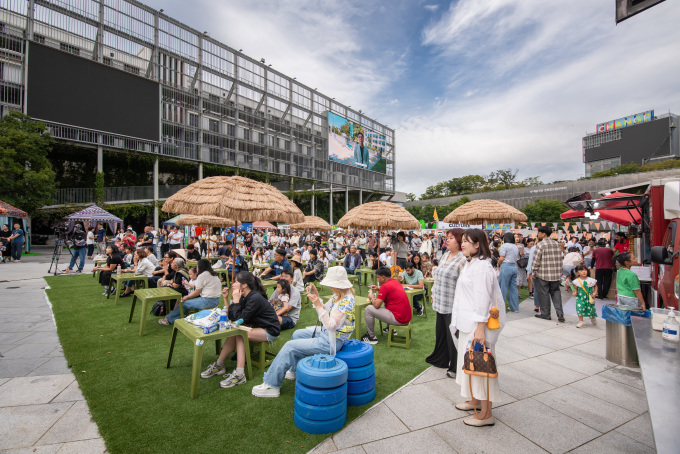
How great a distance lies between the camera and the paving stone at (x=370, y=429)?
2853 mm

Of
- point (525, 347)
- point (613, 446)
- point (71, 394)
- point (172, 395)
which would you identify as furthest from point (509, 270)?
point (71, 394)

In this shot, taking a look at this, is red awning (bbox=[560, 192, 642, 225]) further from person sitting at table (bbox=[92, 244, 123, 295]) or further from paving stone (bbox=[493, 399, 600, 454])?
person sitting at table (bbox=[92, 244, 123, 295])

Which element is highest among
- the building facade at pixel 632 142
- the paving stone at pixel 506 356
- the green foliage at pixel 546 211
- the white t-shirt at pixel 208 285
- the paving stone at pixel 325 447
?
the building facade at pixel 632 142

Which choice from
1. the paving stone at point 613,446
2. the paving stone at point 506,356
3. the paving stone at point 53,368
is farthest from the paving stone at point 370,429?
the paving stone at point 53,368

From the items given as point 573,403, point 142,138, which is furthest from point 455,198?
point 573,403

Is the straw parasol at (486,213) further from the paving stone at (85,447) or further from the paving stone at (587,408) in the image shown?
the paving stone at (85,447)

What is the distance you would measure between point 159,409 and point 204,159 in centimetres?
3124

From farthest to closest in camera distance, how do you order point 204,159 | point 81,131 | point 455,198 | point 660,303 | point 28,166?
point 455,198 < point 204,159 < point 81,131 < point 28,166 < point 660,303

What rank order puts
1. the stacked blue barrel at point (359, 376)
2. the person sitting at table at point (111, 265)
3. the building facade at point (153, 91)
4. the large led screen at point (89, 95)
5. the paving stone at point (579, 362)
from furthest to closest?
the building facade at point (153, 91) → the large led screen at point (89, 95) → the person sitting at table at point (111, 265) → the paving stone at point (579, 362) → the stacked blue barrel at point (359, 376)

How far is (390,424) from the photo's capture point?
3.09 meters

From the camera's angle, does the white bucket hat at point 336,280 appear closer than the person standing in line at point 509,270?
Yes

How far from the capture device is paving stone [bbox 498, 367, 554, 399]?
3721mm

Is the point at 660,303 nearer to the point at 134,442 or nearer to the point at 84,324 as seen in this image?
the point at 134,442

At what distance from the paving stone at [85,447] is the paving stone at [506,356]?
4625 millimetres
